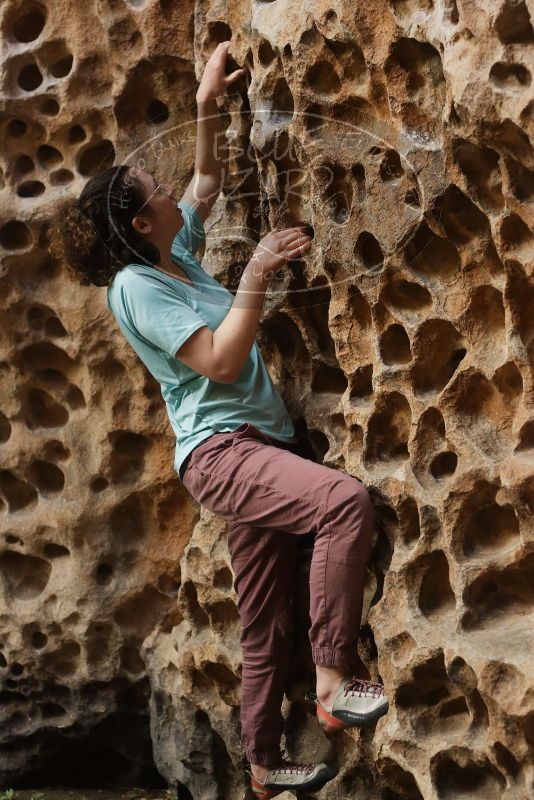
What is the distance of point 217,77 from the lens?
297 centimetres

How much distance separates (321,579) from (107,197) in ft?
3.24

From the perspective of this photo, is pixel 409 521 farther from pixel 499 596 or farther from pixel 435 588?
pixel 499 596

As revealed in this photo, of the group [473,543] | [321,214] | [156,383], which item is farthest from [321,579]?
[156,383]

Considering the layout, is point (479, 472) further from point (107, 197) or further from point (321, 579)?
point (107, 197)

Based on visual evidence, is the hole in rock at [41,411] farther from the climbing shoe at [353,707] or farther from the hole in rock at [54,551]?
the climbing shoe at [353,707]

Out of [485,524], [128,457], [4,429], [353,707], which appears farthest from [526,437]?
[4,429]

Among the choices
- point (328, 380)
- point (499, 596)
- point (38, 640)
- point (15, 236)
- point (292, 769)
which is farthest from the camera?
point (38, 640)

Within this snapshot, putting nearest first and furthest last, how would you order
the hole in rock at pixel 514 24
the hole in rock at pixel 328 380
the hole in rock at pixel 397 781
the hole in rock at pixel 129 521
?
the hole in rock at pixel 514 24
the hole in rock at pixel 397 781
the hole in rock at pixel 328 380
the hole in rock at pixel 129 521

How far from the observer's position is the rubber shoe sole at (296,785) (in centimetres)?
272

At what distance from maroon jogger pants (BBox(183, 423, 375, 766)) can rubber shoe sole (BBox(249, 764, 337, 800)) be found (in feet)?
0.21

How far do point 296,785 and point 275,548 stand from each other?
543 millimetres

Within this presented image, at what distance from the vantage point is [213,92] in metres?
2.97

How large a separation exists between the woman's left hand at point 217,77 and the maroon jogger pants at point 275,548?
869 mm

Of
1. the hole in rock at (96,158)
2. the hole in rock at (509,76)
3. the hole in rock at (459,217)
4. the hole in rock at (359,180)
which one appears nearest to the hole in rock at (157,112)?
the hole in rock at (96,158)
